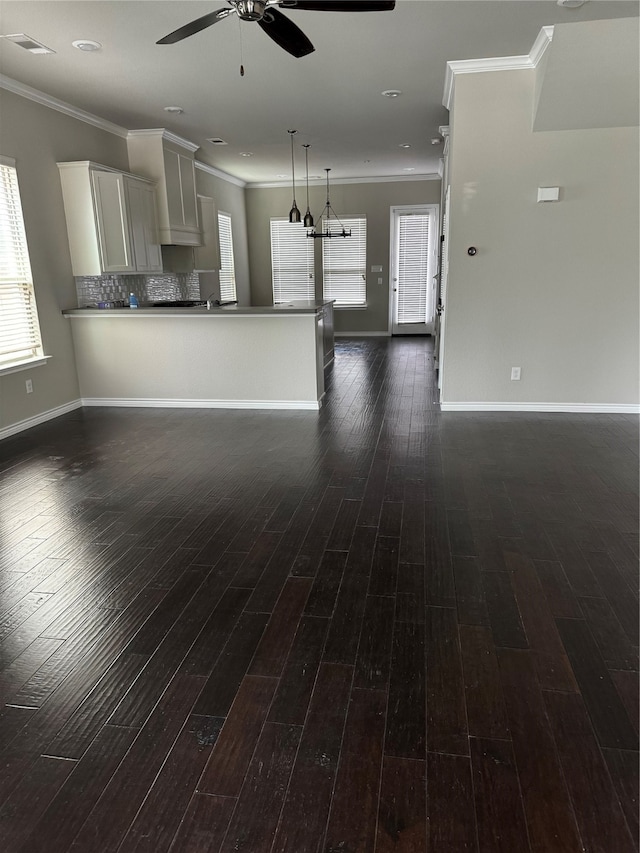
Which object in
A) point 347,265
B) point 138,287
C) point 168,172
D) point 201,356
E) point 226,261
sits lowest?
point 201,356

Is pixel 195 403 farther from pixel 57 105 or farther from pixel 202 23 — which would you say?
pixel 202 23

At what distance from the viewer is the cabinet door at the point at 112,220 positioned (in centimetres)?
543

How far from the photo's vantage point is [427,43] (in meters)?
3.97

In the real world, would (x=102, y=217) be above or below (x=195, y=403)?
above

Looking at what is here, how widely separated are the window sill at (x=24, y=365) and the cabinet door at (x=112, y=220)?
111 centimetres

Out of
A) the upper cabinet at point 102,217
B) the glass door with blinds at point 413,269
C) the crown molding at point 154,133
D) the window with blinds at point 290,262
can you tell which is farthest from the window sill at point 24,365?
the glass door with blinds at point 413,269

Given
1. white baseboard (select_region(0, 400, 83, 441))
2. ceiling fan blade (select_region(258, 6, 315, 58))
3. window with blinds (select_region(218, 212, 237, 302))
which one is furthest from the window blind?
ceiling fan blade (select_region(258, 6, 315, 58))

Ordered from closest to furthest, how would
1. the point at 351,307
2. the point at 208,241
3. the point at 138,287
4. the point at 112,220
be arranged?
the point at 112,220 → the point at 138,287 → the point at 208,241 → the point at 351,307

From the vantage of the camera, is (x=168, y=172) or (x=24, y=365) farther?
(x=168, y=172)

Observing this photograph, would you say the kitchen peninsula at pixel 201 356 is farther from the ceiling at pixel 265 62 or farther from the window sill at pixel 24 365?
the ceiling at pixel 265 62

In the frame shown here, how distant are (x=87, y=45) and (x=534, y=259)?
390cm

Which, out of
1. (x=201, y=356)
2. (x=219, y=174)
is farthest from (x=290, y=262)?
(x=201, y=356)

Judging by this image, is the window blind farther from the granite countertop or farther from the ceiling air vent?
the ceiling air vent

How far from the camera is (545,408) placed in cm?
529
